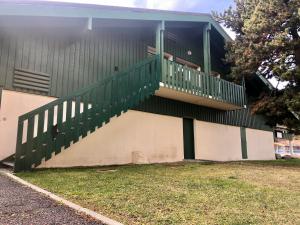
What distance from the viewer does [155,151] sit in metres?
11.9

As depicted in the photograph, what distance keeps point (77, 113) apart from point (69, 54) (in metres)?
2.98

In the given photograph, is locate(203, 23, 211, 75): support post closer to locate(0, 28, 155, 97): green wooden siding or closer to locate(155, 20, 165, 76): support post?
locate(0, 28, 155, 97): green wooden siding

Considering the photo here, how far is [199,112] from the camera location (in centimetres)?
1398

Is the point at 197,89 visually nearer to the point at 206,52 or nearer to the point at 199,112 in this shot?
the point at 206,52

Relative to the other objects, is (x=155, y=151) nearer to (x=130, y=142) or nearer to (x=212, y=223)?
(x=130, y=142)

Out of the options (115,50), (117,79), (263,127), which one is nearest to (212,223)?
(117,79)

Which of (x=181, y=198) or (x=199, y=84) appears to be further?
(x=199, y=84)

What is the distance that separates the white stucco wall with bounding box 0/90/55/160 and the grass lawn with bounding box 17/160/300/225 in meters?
2.01

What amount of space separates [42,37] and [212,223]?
8302mm

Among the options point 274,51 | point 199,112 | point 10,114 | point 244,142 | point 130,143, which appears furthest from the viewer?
point 244,142

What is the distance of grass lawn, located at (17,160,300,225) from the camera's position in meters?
3.71

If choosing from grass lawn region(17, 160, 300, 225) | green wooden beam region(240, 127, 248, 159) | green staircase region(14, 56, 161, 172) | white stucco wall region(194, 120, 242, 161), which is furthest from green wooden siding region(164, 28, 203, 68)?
grass lawn region(17, 160, 300, 225)

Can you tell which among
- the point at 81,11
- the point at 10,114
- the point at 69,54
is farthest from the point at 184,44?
the point at 10,114

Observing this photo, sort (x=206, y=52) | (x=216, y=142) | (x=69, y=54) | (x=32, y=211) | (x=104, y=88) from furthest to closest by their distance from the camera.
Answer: (x=216, y=142) → (x=206, y=52) → (x=69, y=54) → (x=104, y=88) → (x=32, y=211)
